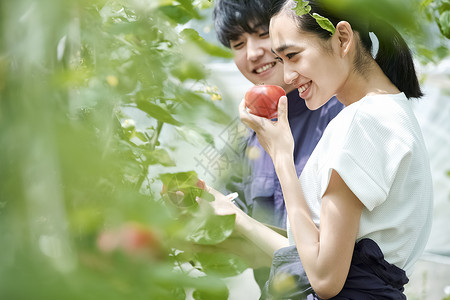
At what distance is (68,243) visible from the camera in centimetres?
15

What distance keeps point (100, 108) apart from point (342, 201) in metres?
0.75

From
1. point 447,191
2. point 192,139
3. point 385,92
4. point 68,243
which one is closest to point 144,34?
point 192,139

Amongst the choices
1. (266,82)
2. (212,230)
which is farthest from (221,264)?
(266,82)

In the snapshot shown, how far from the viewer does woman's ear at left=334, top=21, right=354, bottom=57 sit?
1.05 m

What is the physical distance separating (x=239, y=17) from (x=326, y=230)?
27.3 inches

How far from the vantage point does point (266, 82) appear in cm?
151

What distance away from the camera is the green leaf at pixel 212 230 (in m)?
0.35

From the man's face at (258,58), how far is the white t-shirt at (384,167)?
A: 1.60 feet

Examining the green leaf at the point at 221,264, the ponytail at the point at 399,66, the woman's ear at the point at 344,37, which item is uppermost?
the green leaf at the point at 221,264

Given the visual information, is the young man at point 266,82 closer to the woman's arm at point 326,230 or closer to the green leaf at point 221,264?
the woman's arm at point 326,230

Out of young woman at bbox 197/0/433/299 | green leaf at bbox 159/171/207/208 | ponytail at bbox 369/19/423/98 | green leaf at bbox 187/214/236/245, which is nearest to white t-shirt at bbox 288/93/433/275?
young woman at bbox 197/0/433/299

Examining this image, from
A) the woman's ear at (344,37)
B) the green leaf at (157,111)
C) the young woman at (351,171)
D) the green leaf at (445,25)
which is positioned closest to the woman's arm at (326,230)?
the young woman at (351,171)

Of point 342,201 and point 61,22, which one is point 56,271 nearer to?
point 61,22

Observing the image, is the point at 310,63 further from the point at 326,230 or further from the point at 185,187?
the point at 185,187
